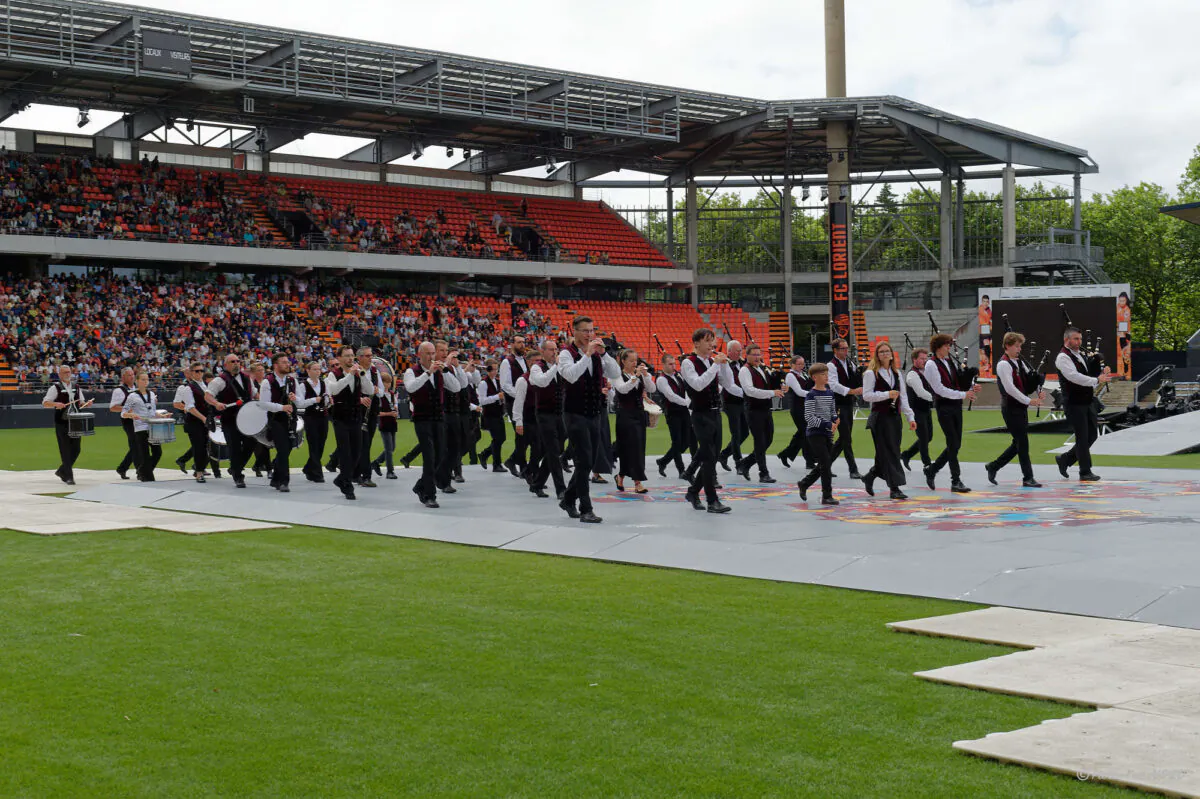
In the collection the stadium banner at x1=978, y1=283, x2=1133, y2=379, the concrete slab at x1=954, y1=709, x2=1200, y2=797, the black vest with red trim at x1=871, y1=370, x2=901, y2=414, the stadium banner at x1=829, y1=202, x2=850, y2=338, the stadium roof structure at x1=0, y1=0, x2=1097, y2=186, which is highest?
the stadium roof structure at x1=0, y1=0, x2=1097, y2=186

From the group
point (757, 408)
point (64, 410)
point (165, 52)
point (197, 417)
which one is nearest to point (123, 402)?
point (64, 410)

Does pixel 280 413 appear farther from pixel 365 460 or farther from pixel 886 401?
pixel 886 401

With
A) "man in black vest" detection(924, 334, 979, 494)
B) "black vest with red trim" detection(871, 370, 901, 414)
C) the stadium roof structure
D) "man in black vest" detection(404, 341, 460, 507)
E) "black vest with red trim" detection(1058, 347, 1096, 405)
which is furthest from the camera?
the stadium roof structure

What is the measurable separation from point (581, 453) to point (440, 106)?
3356cm

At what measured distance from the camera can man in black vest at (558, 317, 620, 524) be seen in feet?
40.3

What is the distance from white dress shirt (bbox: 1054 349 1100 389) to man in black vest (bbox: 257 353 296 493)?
9.80m

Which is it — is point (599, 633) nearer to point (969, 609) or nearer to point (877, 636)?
point (877, 636)

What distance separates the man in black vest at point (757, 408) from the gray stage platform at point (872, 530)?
1.19ft

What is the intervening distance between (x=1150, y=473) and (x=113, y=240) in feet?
120

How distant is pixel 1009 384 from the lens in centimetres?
1509

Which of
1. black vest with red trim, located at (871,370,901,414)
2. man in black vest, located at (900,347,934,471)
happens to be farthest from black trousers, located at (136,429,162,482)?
man in black vest, located at (900,347,934,471)

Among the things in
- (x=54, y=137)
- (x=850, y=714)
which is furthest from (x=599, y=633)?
(x=54, y=137)

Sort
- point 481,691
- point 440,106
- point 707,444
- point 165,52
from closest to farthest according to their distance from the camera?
1. point 481,691
2. point 707,444
3. point 165,52
4. point 440,106

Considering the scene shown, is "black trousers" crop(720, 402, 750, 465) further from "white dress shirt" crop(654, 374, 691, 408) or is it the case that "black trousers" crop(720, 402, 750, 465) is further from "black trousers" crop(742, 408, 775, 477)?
"white dress shirt" crop(654, 374, 691, 408)
